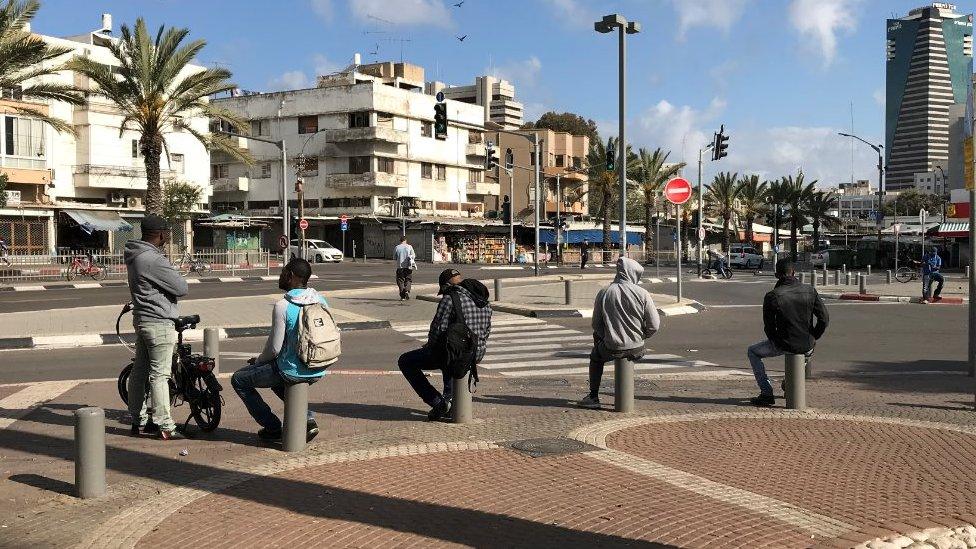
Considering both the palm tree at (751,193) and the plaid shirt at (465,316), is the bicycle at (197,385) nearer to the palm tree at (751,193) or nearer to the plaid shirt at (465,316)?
the plaid shirt at (465,316)

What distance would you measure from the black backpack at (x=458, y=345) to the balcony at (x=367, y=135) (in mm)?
64839

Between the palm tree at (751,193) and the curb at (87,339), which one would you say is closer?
the curb at (87,339)

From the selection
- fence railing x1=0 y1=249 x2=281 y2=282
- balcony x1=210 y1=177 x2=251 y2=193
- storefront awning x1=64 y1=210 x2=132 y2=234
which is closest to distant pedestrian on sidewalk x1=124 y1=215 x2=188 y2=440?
fence railing x1=0 y1=249 x2=281 y2=282

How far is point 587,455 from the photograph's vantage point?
699cm

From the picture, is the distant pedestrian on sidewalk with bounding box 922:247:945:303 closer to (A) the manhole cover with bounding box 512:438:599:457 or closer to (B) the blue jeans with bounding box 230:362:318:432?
(A) the manhole cover with bounding box 512:438:599:457

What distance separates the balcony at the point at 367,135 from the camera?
71.6 meters

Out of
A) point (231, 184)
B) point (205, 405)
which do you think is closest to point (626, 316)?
point (205, 405)

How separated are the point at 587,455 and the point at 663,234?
87.5m

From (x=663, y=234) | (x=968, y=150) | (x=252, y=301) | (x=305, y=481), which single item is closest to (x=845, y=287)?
(x=252, y=301)

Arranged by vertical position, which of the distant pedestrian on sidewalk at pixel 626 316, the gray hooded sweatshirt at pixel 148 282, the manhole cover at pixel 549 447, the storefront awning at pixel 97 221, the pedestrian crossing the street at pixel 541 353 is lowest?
the pedestrian crossing the street at pixel 541 353

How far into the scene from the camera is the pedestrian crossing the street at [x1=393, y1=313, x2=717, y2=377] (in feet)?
42.7

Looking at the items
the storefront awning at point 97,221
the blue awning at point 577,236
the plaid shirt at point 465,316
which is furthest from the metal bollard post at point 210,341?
the blue awning at point 577,236

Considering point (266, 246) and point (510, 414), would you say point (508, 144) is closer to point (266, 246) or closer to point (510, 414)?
point (266, 246)

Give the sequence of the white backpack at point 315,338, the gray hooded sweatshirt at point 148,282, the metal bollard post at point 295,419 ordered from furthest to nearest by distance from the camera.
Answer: the gray hooded sweatshirt at point 148,282 → the metal bollard post at point 295,419 → the white backpack at point 315,338
